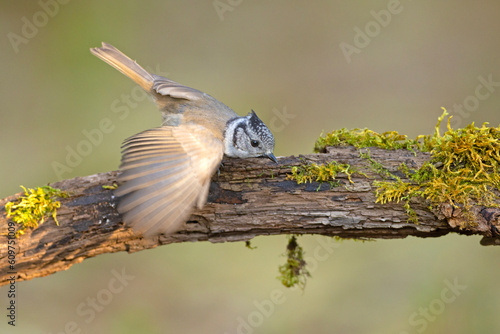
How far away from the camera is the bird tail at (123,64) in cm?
370

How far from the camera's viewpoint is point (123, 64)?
146 inches

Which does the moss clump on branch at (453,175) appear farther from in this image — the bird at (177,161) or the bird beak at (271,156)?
the bird at (177,161)

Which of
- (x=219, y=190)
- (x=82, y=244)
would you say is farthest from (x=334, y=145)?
(x=82, y=244)

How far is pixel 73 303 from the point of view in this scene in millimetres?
4824

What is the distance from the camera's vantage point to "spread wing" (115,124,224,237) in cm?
251

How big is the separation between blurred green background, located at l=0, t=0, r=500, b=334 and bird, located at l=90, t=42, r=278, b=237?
1.93m

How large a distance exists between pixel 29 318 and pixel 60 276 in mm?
493

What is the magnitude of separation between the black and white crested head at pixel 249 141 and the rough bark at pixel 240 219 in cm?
33

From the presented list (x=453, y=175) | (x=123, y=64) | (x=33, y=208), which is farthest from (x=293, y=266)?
(x=123, y=64)

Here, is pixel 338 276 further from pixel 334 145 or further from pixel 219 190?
pixel 219 190

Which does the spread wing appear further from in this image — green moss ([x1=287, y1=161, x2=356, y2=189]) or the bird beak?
green moss ([x1=287, y1=161, x2=356, y2=189])

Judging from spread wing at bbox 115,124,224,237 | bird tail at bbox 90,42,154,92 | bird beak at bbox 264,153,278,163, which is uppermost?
bird tail at bbox 90,42,154,92

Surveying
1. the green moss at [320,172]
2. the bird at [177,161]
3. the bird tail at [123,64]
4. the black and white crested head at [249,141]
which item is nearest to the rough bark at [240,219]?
the green moss at [320,172]

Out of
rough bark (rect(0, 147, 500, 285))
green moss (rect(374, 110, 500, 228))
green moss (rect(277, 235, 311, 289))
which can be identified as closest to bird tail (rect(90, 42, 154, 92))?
rough bark (rect(0, 147, 500, 285))
